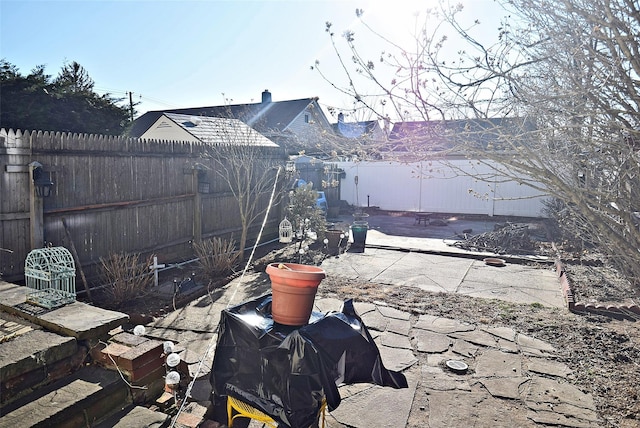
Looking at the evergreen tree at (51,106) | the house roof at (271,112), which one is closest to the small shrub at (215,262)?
the evergreen tree at (51,106)

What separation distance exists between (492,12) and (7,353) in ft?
12.2

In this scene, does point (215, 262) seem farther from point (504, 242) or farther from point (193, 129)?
point (193, 129)

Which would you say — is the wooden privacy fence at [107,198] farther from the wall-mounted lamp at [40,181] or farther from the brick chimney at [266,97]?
the brick chimney at [266,97]

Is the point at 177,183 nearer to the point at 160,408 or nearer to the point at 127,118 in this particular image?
the point at 160,408

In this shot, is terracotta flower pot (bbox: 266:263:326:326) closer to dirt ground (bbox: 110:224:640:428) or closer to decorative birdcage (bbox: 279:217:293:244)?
dirt ground (bbox: 110:224:640:428)

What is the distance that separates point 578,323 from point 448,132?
131 inches

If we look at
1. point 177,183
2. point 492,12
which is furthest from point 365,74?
point 177,183

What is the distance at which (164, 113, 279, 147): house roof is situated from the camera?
8.22m

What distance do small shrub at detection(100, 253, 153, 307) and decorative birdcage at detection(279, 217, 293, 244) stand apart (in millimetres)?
3361

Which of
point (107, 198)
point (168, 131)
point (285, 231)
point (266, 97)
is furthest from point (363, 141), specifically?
point (266, 97)

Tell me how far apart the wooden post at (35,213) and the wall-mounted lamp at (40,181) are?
2 cm

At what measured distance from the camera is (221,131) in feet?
32.9

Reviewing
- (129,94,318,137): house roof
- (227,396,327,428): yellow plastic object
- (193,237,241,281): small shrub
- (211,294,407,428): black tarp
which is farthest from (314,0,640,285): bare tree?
(129,94,318,137): house roof

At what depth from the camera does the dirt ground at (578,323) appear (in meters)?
3.13
